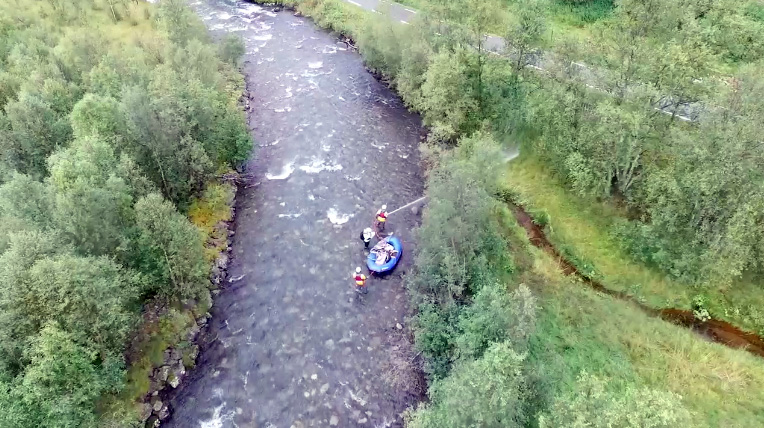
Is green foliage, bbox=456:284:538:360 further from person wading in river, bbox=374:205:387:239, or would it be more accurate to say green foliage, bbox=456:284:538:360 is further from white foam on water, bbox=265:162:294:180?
white foam on water, bbox=265:162:294:180

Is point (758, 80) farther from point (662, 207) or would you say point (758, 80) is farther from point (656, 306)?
point (656, 306)

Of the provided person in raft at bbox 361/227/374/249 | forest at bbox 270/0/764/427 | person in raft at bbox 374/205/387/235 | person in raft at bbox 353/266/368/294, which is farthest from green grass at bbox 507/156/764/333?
person in raft at bbox 353/266/368/294

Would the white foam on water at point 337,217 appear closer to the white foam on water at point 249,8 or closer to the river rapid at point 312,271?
the river rapid at point 312,271

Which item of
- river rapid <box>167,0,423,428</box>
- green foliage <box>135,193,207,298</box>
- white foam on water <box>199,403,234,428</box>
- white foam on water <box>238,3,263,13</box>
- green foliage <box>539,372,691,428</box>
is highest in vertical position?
white foam on water <box>238,3,263,13</box>

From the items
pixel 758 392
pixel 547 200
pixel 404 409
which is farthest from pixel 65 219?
pixel 758 392

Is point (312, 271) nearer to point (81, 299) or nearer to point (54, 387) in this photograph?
A: point (81, 299)
